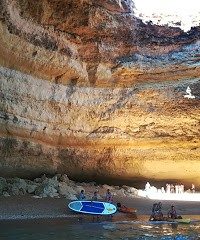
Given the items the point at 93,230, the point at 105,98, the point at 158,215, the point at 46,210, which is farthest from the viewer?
the point at 105,98

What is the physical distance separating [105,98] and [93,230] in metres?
13.4

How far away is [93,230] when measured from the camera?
15.6m

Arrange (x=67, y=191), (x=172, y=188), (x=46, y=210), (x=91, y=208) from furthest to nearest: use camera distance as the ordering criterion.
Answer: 1. (x=172, y=188)
2. (x=67, y=191)
3. (x=46, y=210)
4. (x=91, y=208)

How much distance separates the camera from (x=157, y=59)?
2841 cm

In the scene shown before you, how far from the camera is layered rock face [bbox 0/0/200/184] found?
24.1m

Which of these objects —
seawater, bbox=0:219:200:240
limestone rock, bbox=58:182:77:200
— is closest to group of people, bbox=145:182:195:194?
limestone rock, bbox=58:182:77:200

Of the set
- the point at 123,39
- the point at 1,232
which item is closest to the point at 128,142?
the point at 123,39

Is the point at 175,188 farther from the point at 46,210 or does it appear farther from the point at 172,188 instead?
the point at 46,210

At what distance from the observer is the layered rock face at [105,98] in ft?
79.0

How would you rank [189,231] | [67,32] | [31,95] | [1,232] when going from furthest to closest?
[67,32] < [31,95] < [189,231] < [1,232]

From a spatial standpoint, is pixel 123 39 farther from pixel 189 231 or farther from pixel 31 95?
pixel 189 231

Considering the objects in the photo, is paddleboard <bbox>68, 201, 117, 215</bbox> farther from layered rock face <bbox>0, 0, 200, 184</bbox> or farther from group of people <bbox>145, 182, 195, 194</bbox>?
group of people <bbox>145, 182, 195, 194</bbox>

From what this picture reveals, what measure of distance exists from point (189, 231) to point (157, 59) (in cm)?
1533

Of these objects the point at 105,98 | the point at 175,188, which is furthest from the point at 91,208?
the point at 175,188
